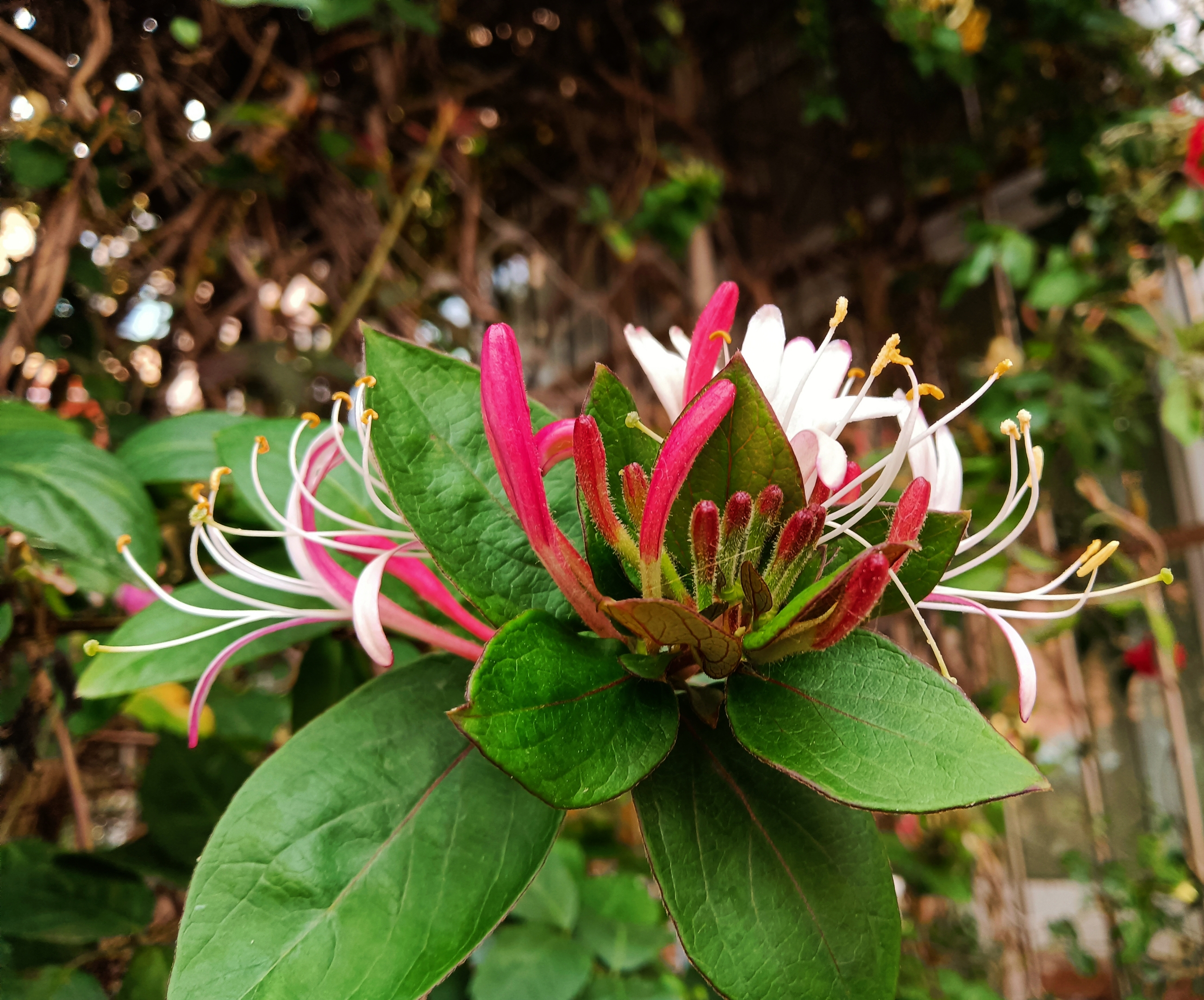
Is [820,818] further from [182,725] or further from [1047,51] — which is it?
[1047,51]

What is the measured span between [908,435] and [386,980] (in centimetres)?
29

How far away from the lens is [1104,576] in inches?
48.4

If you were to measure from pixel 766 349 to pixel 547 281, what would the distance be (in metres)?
1.53

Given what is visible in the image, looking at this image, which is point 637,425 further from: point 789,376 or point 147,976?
point 147,976

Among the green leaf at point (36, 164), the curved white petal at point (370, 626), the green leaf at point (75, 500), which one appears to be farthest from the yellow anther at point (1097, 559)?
the green leaf at point (36, 164)

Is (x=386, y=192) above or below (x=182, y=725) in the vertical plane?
above

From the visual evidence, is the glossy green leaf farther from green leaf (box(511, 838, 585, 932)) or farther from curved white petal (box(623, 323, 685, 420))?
green leaf (box(511, 838, 585, 932))

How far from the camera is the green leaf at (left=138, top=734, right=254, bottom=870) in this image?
538mm

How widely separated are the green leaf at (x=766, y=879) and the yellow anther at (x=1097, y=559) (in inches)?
6.0

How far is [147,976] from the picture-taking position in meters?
0.50

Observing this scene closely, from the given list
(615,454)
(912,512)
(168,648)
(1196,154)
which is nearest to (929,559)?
(912,512)

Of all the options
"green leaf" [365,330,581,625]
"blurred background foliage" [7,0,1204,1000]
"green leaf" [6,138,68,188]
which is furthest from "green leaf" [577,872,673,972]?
"green leaf" [6,138,68,188]

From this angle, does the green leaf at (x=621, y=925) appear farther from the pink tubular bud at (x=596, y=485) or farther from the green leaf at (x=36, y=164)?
the green leaf at (x=36, y=164)

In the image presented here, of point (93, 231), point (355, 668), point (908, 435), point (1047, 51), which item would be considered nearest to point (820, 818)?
point (908, 435)
